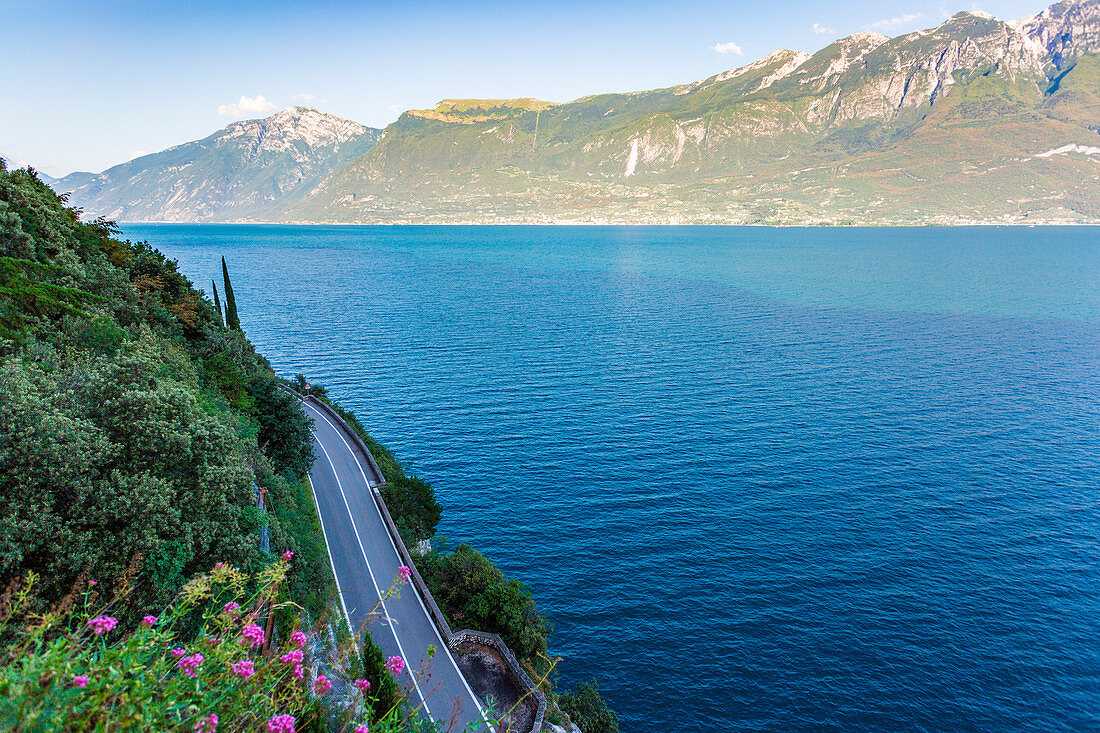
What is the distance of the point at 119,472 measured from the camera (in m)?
16.4

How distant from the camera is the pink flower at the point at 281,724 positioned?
6.34 meters

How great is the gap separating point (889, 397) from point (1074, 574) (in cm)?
2758

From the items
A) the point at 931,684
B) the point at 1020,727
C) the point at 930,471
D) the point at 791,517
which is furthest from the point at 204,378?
the point at 930,471

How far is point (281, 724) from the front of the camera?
6375 mm

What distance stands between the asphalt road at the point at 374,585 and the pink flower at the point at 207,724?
10.1m

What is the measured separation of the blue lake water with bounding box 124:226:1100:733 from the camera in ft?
91.9

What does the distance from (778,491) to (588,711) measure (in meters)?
24.8

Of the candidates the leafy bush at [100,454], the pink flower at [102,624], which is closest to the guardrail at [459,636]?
the leafy bush at [100,454]

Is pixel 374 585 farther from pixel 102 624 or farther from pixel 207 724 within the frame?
pixel 207 724

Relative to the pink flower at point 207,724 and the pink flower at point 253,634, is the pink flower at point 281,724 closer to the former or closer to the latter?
the pink flower at point 207,724

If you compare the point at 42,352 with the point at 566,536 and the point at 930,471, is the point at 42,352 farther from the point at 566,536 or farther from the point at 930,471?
the point at 930,471

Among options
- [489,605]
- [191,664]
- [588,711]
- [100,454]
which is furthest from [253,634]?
[588,711]

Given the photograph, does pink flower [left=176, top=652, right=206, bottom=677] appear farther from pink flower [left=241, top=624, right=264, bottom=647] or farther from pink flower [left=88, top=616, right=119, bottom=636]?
pink flower [left=88, top=616, right=119, bottom=636]

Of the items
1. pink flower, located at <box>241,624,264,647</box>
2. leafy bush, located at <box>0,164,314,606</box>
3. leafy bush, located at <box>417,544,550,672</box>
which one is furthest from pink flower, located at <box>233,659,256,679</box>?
leafy bush, located at <box>417,544,550,672</box>
